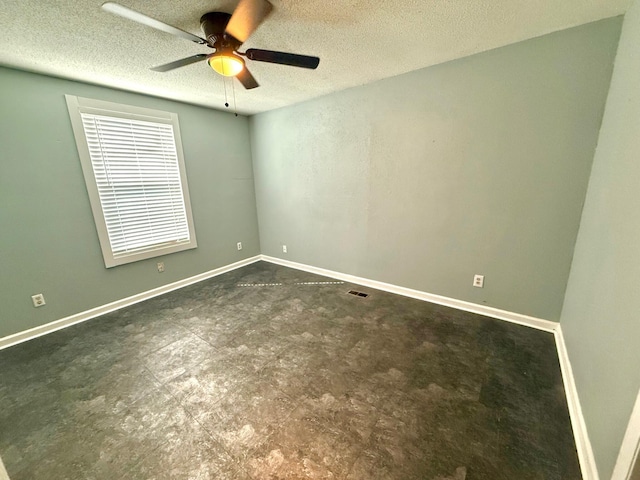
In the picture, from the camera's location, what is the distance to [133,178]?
2.82 meters

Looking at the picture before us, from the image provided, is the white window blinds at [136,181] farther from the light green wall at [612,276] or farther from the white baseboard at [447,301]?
the light green wall at [612,276]

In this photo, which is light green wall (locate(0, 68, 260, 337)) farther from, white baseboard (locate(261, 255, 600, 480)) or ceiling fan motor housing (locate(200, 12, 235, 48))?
white baseboard (locate(261, 255, 600, 480))

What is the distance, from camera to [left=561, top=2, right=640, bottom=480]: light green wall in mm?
967

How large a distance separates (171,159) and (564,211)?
411 centimetres

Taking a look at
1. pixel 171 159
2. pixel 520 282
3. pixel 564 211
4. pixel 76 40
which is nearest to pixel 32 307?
pixel 171 159

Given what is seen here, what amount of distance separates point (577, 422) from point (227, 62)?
3.00 m

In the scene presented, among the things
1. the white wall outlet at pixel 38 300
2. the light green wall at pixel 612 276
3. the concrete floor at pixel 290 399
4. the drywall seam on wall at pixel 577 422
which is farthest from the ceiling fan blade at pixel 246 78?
the drywall seam on wall at pixel 577 422

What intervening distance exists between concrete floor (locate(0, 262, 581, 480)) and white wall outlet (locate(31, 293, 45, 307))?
1.17 ft

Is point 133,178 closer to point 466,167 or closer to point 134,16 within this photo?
point 134,16

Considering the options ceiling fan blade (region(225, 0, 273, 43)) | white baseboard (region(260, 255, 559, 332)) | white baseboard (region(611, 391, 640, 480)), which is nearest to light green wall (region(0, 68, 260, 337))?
ceiling fan blade (region(225, 0, 273, 43))

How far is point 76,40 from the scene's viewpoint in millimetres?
1690

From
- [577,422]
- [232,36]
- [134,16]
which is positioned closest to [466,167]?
[577,422]

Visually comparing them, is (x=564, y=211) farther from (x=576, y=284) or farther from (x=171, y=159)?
(x=171, y=159)

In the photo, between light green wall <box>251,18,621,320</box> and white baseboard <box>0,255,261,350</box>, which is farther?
white baseboard <box>0,255,261,350</box>
